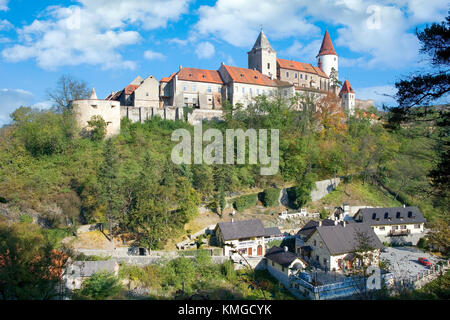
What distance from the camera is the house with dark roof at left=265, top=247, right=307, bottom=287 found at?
64.1 feet

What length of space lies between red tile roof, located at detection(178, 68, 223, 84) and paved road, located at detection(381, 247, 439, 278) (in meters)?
29.7

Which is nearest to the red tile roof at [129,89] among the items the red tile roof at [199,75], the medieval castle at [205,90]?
the medieval castle at [205,90]

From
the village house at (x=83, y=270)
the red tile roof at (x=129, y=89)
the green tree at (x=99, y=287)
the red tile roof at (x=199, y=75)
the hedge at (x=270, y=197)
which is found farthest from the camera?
the red tile roof at (x=199, y=75)

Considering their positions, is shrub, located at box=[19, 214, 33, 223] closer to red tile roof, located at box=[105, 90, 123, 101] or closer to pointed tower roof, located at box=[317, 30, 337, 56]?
red tile roof, located at box=[105, 90, 123, 101]

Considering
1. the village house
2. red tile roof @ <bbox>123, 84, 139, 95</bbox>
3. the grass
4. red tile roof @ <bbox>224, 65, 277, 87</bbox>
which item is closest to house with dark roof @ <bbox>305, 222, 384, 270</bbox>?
the grass

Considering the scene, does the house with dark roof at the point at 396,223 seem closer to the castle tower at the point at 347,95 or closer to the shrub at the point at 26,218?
the shrub at the point at 26,218

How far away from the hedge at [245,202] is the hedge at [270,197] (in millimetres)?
963

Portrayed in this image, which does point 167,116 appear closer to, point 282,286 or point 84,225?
point 84,225

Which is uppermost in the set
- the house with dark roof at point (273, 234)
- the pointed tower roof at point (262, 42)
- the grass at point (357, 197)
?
the pointed tower roof at point (262, 42)

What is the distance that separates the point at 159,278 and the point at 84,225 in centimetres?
799

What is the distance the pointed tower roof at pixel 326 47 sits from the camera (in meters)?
61.3

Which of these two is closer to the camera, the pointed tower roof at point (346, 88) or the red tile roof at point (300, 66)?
the red tile roof at point (300, 66)

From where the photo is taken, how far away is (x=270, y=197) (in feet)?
95.6

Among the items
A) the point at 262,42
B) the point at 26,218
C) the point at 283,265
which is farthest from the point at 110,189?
the point at 262,42
